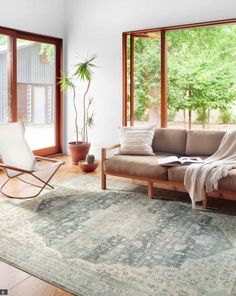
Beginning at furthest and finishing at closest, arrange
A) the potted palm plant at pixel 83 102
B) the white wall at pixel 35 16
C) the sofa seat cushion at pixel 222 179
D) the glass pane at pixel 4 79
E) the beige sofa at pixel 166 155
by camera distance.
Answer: the potted palm plant at pixel 83 102 → the glass pane at pixel 4 79 → the white wall at pixel 35 16 → the beige sofa at pixel 166 155 → the sofa seat cushion at pixel 222 179

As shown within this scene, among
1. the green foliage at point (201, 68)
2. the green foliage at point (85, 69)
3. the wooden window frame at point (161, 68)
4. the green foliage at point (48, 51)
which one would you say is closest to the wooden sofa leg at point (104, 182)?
the wooden window frame at point (161, 68)

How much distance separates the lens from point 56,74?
616cm

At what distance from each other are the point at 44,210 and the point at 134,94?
115 inches

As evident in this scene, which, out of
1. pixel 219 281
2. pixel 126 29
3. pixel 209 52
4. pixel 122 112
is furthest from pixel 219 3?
pixel 219 281

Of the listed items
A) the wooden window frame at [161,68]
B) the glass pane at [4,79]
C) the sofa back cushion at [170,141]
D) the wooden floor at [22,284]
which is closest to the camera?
the wooden floor at [22,284]

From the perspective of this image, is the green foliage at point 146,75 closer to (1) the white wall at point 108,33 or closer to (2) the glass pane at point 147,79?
(2) the glass pane at point 147,79

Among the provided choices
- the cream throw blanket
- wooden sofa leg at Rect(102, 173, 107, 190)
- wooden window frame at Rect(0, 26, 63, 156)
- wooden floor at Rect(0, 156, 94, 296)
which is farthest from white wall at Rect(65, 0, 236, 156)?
wooden floor at Rect(0, 156, 94, 296)

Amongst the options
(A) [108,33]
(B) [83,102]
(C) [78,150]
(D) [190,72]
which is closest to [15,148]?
(C) [78,150]

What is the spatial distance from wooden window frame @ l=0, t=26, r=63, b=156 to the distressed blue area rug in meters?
2.29

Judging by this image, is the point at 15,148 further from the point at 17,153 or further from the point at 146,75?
the point at 146,75

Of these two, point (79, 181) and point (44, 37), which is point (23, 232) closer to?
point (79, 181)

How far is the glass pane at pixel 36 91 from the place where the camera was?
554 cm

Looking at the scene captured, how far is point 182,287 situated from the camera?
77.9 inches

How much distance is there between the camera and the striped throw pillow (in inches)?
165
